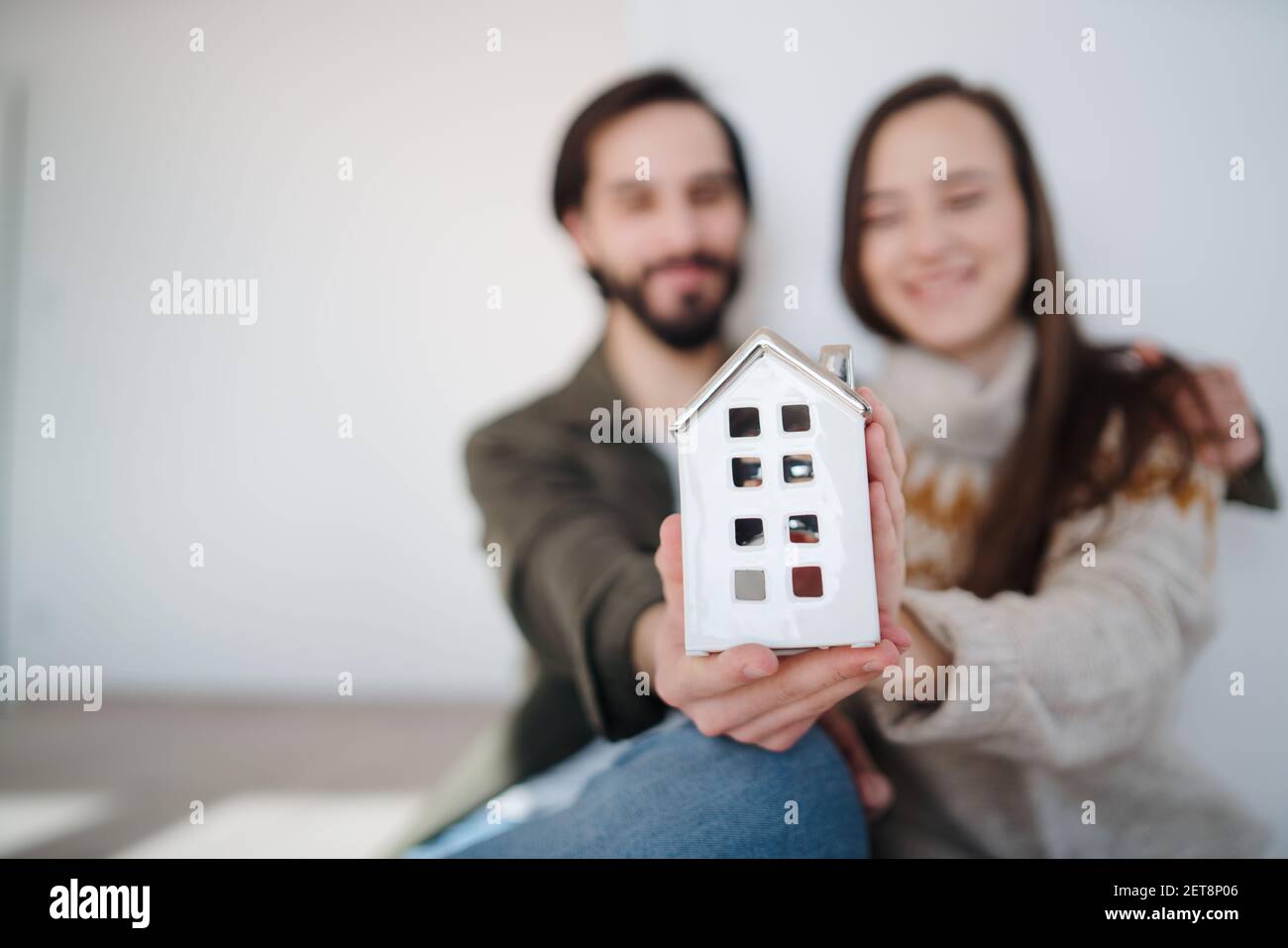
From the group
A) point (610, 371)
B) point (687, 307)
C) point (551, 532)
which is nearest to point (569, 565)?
point (551, 532)

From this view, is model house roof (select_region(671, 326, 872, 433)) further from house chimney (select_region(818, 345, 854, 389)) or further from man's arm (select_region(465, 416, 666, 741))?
man's arm (select_region(465, 416, 666, 741))

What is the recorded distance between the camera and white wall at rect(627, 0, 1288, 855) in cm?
198

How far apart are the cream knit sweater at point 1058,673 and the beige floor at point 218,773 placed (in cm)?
103

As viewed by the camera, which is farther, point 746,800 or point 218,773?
point 218,773

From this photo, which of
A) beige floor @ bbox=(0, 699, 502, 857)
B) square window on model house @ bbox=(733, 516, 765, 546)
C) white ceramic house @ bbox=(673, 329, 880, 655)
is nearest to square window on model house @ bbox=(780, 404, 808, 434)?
white ceramic house @ bbox=(673, 329, 880, 655)

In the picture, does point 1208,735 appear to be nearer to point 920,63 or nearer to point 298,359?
point 920,63

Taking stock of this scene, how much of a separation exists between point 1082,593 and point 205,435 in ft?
6.76

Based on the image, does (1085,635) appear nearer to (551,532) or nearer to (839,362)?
Result: (839,362)

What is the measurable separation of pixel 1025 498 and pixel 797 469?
1053 mm

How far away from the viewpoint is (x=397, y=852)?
1794 mm

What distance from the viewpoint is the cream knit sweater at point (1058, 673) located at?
1528 mm

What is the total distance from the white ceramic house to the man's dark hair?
1171 mm

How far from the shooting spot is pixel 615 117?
1.99 meters

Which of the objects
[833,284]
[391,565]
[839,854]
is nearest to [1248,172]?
[833,284]
